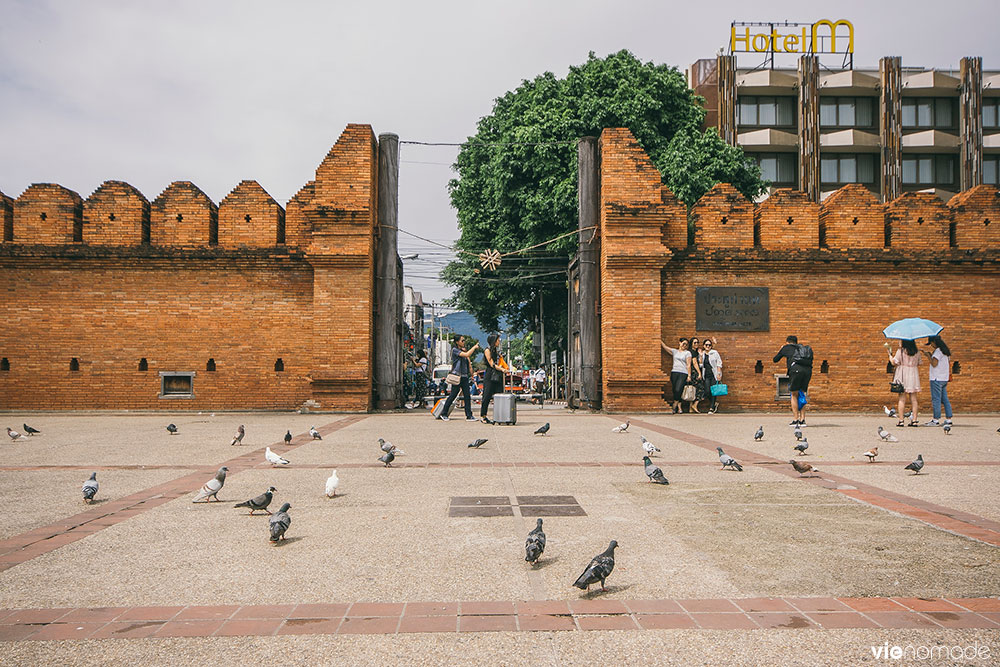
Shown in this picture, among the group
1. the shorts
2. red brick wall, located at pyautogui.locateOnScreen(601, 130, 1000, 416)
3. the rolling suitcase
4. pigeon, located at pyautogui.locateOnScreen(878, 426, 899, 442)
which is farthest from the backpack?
the rolling suitcase

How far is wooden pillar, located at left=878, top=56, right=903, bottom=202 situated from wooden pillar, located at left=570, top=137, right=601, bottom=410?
107 feet

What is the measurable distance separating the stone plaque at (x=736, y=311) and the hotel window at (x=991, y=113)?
123ft

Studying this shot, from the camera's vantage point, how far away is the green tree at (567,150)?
2500 centimetres

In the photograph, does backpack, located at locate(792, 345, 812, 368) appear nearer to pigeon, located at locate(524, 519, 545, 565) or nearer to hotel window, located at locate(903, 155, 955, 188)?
pigeon, located at locate(524, 519, 545, 565)

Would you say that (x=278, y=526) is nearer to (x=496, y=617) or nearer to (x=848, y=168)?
(x=496, y=617)

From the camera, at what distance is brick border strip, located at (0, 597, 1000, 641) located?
132 inches

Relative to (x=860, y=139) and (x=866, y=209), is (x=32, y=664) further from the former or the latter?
(x=860, y=139)

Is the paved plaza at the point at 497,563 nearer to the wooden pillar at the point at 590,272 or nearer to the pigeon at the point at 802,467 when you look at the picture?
the pigeon at the point at 802,467

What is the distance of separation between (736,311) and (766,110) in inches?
1278

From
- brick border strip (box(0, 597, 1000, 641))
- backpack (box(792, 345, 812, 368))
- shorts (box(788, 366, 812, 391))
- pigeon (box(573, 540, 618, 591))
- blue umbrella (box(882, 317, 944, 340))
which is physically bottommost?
brick border strip (box(0, 597, 1000, 641))

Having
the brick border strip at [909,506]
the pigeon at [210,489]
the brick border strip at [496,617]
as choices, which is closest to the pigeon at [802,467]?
the brick border strip at [909,506]

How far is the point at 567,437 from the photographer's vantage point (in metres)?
11.5

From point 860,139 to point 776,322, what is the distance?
32.1 meters

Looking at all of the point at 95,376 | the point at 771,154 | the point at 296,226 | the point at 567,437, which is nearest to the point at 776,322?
the point at 567,437
